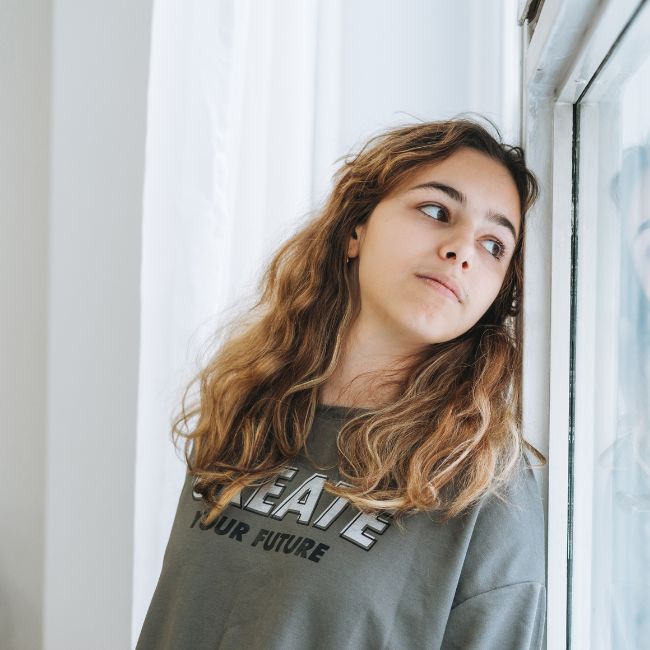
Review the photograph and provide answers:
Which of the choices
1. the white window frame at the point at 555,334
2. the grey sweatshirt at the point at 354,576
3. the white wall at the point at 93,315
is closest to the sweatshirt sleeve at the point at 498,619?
the grey sweatshirt at the point at 354,576

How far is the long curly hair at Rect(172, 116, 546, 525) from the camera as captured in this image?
80 centimetres

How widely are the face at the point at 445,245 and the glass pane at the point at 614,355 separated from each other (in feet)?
0.34

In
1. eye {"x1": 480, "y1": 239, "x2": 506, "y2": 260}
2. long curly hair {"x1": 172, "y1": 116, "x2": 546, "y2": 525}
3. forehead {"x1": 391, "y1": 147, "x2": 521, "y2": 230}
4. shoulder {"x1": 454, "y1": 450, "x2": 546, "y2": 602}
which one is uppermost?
forehead {"x1": 391, "y1": 147, "x2": 521, "y2": 230}

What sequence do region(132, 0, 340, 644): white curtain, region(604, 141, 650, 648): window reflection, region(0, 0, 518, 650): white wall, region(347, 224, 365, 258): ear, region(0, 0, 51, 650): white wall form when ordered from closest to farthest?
region(604, 141, 650, 648): window reflection → region(347, 224, 365, 258): ear → region(132, 0, 340, 644): white curtain → region(0, 0, 518, 650): white wall → region(0, 0, 51, 650): white wall

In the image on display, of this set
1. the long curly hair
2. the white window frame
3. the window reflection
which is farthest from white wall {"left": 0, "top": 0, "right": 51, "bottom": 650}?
the window reflection

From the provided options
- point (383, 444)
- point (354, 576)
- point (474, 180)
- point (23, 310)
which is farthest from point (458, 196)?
point (23, 310)

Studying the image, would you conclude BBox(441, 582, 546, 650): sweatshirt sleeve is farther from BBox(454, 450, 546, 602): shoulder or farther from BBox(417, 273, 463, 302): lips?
BBox(417, 273, 463, 302): lips

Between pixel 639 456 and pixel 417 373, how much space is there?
31 centimetres

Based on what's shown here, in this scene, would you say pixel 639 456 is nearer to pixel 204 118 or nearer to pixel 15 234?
pixel 204 118

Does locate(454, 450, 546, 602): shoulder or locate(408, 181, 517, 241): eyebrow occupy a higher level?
locate(408, 181, 517, 241): eyebrow

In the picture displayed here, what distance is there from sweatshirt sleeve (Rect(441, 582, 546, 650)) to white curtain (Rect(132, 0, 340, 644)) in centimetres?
66

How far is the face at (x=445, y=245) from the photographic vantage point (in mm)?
838

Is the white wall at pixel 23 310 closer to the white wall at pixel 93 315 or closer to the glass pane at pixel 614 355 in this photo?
the white wall at pixel 93 315

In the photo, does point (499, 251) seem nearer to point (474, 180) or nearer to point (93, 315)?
point (474, 180)
